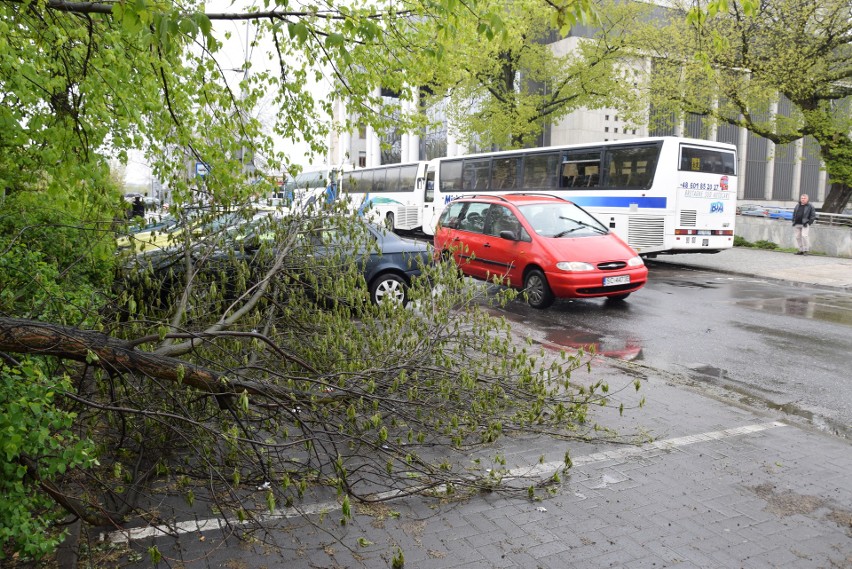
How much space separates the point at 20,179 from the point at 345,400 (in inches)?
157

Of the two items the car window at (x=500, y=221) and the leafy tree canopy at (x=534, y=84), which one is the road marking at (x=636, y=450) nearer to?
the car window at (x=500, y=221)

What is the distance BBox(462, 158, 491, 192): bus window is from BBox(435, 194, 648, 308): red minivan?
10.9m

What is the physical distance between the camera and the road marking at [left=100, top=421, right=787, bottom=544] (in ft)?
12.6

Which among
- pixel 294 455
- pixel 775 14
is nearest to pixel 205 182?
pixel 294 455

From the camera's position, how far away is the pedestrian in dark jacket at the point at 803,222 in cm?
2094

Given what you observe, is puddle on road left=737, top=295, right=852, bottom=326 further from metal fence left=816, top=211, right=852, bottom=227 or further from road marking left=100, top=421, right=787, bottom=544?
metal fence left=816, top=211, right=852, bottom=227

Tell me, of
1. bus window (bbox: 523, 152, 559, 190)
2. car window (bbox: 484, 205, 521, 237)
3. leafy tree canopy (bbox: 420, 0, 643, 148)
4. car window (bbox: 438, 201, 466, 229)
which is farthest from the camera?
leafy tree canopy (bbox: 420, 0, 643, 148)

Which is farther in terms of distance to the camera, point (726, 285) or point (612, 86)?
point (612, 86)

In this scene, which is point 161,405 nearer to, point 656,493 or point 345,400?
point 345,400

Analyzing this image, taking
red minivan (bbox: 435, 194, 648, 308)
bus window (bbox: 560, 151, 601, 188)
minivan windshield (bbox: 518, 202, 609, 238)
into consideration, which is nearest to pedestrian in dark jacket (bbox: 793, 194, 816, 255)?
bus window (bbox: 560, 151, 601, 188)

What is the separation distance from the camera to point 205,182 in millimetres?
7152

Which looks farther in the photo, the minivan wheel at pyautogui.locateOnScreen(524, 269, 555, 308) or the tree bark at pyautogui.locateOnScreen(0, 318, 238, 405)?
the minivan wheel at pyautogui.locateOnScreen(524, 269, 555, 308)

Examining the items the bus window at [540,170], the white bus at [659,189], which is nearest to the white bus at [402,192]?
the bus window at [540,170]

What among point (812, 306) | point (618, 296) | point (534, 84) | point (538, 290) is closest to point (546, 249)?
point (538, 290)
